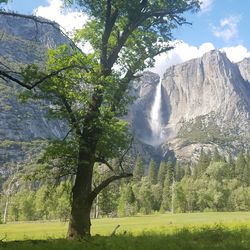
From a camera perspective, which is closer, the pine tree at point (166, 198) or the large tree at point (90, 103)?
the large tree at point (90, 103)

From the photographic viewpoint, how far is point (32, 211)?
13750 centimetres

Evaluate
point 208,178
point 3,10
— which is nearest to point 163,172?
point 208,178

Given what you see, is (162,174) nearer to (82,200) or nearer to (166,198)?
(166,198)

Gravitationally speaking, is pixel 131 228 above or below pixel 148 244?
above

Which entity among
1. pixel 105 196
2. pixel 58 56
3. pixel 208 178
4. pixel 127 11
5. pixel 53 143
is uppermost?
pixel 208 178

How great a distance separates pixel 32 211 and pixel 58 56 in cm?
12111

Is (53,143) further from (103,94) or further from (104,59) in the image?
(104,59)

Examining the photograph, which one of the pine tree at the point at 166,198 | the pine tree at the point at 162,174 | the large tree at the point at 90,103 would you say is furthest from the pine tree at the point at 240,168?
the large tree at the point at 90,103

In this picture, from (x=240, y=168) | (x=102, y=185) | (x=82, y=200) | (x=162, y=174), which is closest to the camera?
(x=82, y=200)

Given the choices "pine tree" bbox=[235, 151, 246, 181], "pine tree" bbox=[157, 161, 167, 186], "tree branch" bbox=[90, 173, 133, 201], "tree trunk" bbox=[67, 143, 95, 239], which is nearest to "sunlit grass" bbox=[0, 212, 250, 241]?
"tree trunk" bbox=[67, 143, 95, 239]

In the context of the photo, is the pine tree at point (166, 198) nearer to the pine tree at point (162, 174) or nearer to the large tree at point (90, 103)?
the pine tree at point (162, 174)

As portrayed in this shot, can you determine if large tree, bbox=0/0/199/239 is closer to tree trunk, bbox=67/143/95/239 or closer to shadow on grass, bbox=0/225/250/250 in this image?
tree trunk, bbox=67/143/95/239

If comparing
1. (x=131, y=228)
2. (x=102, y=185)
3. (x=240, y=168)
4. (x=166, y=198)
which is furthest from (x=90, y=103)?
Result: (x=240, y=168)

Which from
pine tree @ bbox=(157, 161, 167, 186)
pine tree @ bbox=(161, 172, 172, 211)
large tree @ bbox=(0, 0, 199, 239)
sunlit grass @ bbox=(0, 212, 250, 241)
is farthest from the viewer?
pine tree @ bbox=(157, 161, 167, 186)
